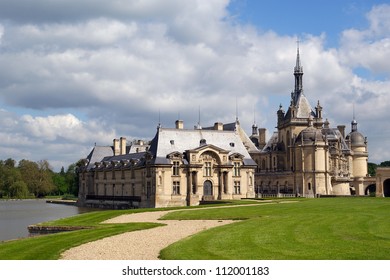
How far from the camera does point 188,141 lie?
79.5 metres

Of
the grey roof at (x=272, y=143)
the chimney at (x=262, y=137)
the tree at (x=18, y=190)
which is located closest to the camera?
the grey roof at (x=272, y=143)

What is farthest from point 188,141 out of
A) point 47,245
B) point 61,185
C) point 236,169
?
point 61,185

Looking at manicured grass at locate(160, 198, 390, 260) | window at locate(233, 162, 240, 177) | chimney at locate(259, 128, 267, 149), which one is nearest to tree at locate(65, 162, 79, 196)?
chimney at locate(259, 128, 267, 149)

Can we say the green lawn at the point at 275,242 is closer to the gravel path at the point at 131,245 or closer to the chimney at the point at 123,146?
the gravel path at the point at 131,245

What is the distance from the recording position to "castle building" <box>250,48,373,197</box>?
90062 millimetres

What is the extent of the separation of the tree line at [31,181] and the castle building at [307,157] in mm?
51489

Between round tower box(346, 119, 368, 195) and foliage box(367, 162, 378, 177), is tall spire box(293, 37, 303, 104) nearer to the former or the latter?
round tower box(346, 119, 368, 195)

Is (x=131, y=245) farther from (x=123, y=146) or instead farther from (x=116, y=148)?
(x=116, y=148)

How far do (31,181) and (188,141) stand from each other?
7971cm

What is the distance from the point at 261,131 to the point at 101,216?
75330 mm

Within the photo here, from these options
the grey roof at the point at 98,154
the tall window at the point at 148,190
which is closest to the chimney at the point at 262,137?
the grey roof at the point at 98,154

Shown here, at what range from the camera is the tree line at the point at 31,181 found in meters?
134

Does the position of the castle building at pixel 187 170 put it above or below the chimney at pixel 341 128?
below
